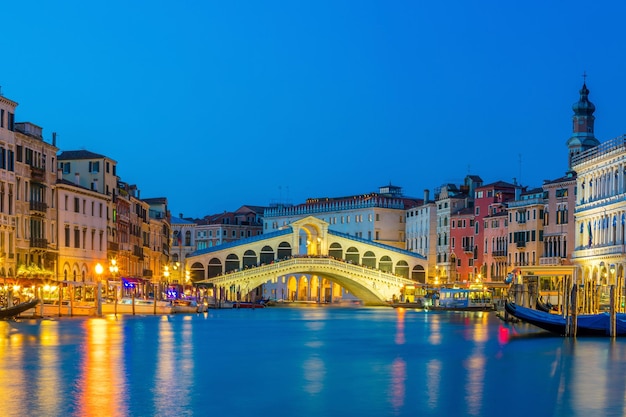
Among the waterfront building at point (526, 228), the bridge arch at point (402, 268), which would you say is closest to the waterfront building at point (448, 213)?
the bridge arch at point (402, 268)

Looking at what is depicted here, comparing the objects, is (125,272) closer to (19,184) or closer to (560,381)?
(19,184)

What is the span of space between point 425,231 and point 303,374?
66.3m

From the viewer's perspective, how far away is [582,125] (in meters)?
72.4

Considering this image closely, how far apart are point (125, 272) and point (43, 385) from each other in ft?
139

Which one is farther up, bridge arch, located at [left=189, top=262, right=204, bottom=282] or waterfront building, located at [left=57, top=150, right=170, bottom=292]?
waterfront building, located at [left=57, top=150, right=170, bottom=292]

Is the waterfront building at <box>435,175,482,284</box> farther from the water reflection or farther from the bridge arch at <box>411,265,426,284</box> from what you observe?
the water reflection

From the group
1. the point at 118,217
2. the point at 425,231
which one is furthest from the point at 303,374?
the point at 425,231

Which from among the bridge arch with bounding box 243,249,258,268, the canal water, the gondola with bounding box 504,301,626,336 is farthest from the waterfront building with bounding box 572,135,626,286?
the bridge arch with bounding box 243,249,258,268

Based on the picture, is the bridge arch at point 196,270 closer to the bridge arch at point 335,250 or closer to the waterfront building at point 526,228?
the bridge arch at point 335,250

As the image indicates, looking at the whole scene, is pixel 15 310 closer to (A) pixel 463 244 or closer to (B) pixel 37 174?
(B) pixel 37 174

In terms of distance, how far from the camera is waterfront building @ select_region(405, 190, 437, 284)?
3401 inches

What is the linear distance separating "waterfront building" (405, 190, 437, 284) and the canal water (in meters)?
49.9

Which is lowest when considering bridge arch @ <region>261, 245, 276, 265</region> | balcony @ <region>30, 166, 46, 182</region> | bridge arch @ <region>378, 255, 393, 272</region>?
bridge arch @ <region>378, 255, 393, 272</region>

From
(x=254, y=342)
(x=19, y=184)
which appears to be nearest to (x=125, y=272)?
(x=19, y=184)
